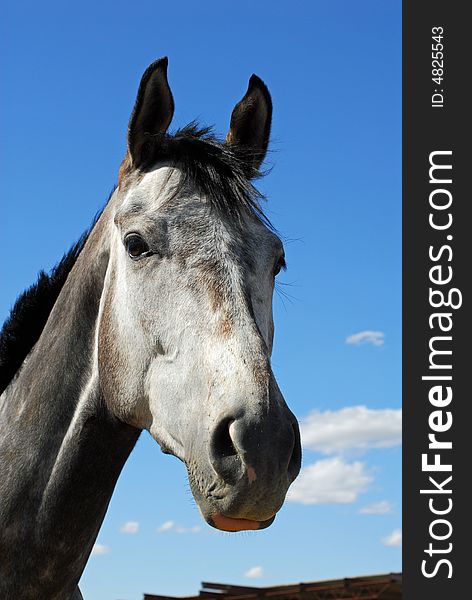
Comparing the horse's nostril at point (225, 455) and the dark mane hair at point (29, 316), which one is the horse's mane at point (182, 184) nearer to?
the dark mane hair at point (29, 316)

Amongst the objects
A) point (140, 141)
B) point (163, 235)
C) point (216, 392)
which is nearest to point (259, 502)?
point (216, 392)

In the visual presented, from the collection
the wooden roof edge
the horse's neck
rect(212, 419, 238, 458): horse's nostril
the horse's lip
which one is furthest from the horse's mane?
the wooden roof edge

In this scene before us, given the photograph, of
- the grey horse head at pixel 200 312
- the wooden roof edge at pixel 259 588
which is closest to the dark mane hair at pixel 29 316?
the grey horse head at pixel 200 312

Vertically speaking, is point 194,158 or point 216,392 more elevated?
point 194,158

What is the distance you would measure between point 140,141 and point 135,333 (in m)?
1.18

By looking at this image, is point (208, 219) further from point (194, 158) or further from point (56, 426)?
point (56, 426)

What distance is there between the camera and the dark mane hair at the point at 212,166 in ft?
13.6

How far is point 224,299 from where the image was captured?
3.63 meters

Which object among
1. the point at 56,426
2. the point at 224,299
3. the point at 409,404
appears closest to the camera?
the point at 224,299

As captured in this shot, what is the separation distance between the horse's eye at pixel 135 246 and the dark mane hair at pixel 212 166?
0.40m

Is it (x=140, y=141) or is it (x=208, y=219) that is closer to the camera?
(x=208, y=219)

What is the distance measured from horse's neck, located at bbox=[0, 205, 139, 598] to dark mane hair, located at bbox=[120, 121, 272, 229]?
25.6 inches

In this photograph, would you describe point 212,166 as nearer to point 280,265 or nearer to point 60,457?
point 280,265

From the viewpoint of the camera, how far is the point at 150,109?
4520 millimetres
